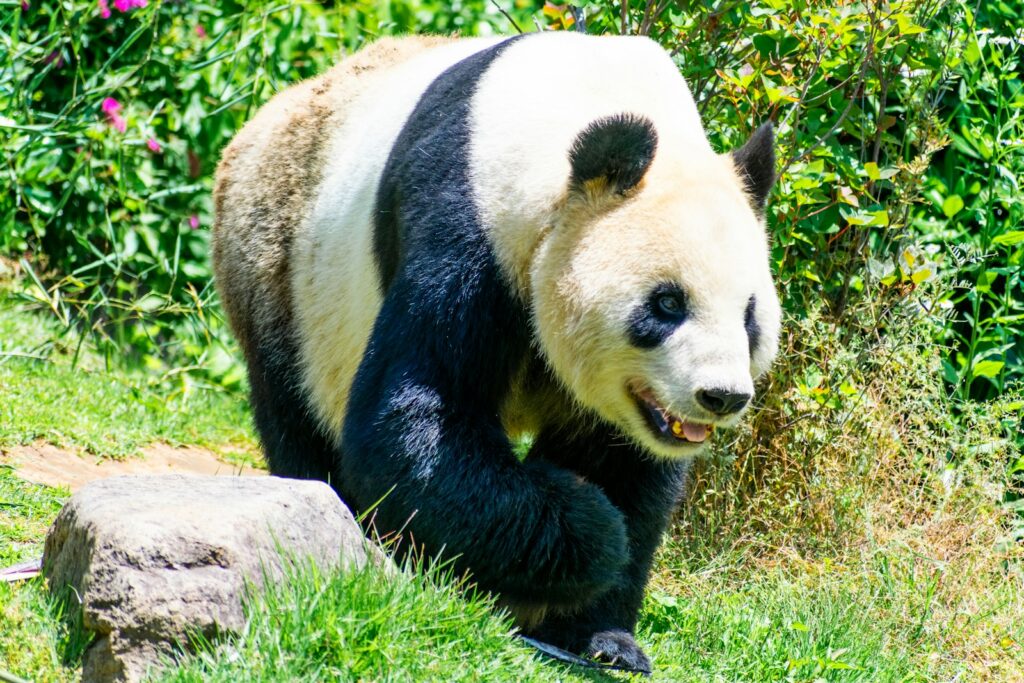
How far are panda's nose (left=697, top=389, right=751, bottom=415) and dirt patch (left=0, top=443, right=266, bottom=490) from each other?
2.48m

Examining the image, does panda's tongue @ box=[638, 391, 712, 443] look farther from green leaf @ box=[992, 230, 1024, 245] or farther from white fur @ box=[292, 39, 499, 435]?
green leaf @ box=[992, 230, 1024, 245]

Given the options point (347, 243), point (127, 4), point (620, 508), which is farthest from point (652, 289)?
point (127, 4)

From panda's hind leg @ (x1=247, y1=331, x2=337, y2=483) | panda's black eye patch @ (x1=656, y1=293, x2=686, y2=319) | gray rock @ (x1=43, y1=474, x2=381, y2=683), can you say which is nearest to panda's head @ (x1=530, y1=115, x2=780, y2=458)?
panda's black eye patch @ (x1=656, y1=293, x2=686, y2=319)

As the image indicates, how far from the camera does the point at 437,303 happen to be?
3.86 metres

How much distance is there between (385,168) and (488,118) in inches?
22.5

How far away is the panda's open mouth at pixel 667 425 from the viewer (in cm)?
389

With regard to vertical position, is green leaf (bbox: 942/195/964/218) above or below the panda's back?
below

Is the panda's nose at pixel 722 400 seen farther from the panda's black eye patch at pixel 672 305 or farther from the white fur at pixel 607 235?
the panda's black eye patch at pixel 672 305

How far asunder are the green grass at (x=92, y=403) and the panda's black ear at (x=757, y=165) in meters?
3.19

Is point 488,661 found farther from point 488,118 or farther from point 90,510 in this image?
point 488,118

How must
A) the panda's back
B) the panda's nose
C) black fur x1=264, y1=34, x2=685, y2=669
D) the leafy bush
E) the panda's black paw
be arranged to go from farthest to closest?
1. the leafy bush
2. the panda's black paw
3. the panda's back
4. black fur x1=264, y1=34, x2=685, y2=669
5. the panda's nose

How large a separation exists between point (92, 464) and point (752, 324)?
10.3ft

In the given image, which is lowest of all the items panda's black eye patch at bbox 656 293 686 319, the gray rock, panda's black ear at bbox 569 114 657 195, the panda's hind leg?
the panda's hind leg

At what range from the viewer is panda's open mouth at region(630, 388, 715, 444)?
12.8 ft
